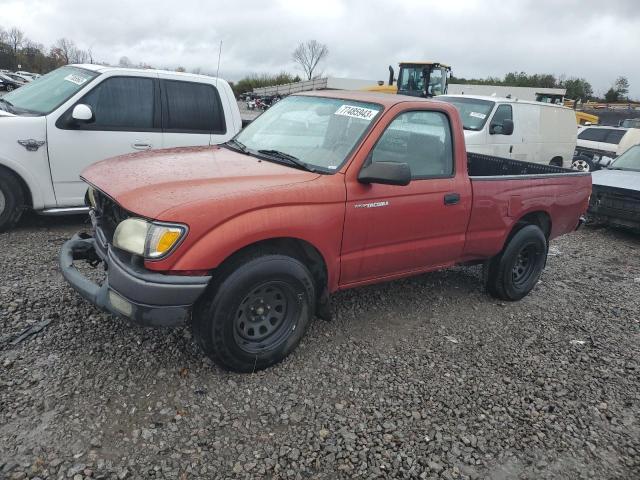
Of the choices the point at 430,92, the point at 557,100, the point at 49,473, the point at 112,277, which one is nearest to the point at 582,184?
the point at 112,277

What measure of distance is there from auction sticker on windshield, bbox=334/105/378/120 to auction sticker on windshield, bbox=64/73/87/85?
10.9 ft

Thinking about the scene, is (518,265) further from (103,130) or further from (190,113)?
(103,130)

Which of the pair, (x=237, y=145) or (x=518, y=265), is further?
(x=518, y=265)

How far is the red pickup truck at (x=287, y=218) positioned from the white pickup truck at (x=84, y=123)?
1.96 m

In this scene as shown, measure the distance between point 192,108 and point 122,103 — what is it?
0.80 meters

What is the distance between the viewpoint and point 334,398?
10.2ft

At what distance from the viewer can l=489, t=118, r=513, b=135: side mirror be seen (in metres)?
9.31

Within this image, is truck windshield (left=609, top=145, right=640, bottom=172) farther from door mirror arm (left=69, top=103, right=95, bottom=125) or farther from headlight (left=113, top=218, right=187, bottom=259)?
headlight (left=113, top=218, right=187, bottom=259)

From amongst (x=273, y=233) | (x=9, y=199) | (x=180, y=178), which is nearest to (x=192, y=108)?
(x=9, y=199)

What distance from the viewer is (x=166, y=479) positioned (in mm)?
2389

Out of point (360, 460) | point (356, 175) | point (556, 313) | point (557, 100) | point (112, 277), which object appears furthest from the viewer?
point (557, 100)

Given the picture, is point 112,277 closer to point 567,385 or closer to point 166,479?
point 166,479

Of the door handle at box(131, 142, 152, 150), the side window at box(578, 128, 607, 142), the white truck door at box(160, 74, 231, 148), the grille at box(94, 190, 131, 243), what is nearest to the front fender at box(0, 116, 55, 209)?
the door handle at box(131, 142, 152, 150)

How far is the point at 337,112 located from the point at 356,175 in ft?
2.35
